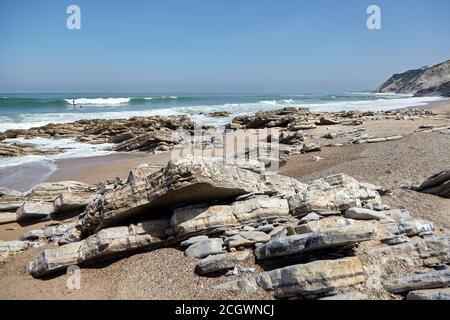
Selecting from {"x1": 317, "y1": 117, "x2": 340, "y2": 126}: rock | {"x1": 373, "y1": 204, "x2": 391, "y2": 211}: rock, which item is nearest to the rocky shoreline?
{"x1": 373, "y1": 204, "x2": 391, "y2": 211}: rock

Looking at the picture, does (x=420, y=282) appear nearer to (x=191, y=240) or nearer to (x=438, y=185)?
(x=191, y=240)

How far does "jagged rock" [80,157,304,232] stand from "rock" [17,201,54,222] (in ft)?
8.52

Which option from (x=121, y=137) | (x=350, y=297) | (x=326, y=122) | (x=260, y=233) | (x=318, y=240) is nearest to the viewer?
(x=350, y=297)

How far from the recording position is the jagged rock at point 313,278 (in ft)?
13.8

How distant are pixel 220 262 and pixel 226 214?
969 millimetres

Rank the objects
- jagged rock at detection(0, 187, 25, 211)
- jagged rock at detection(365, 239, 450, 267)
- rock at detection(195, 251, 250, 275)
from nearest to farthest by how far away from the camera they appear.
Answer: jagged rock at detection(365, 239, 450, 267) → rock at detection(195, 251, 250, 275) → jagged rock at detection(0, 187, 25, 211)

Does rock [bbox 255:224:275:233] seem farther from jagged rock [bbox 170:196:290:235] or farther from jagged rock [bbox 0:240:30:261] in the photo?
jagged rock [bbox 0:240:30:261]

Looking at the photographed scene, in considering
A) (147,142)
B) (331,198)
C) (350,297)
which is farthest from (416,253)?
(147,142)

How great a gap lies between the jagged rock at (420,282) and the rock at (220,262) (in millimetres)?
1909

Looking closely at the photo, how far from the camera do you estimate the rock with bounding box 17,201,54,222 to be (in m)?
8.26

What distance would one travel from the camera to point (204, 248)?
17.6 feet
